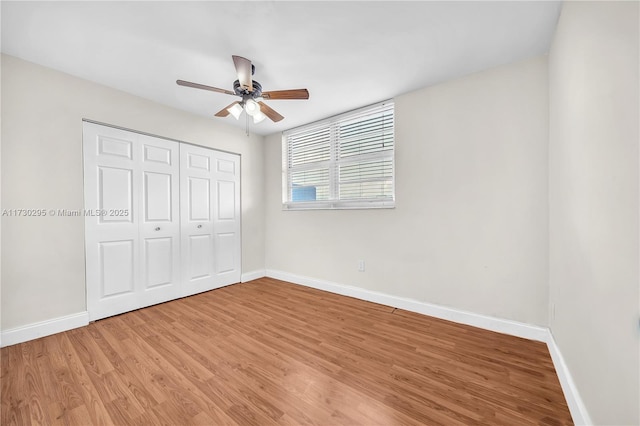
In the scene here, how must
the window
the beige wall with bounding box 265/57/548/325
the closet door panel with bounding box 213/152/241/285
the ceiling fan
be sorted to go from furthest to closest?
the closet door panel with bounding box 213/152/241/285
the window
the beige wall with bounding box 265/57/548/325
the ceiling fan

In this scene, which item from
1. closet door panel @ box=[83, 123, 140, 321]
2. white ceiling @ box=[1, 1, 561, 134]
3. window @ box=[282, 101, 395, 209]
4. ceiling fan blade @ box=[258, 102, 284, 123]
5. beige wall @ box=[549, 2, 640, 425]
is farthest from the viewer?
window @ box=[282, 101, 395, 209]

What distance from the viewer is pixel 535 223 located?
6.83ft

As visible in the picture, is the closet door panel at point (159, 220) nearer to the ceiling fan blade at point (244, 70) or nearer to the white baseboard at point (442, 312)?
the ceiling fan blade at point (244, 70)

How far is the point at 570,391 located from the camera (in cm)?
133

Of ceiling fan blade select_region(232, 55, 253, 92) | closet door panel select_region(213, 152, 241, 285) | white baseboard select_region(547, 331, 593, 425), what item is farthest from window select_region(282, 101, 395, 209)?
white baseboard select_region(547, 331, 593, 425)

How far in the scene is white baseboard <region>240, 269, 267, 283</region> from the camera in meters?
3.91

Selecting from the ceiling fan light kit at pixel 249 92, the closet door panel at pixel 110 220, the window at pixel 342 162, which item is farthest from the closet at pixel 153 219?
the ceiling fan light kit at pixel 249 92

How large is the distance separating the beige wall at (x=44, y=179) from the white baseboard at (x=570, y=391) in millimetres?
3873

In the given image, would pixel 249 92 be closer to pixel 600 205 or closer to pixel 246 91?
pixel 246 91

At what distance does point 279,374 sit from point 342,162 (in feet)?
8.37

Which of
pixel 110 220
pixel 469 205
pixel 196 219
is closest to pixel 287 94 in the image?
pixel 469 205

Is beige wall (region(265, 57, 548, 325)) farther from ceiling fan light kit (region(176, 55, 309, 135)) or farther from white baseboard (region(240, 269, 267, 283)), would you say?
white baseboard (region(240, 269, 267, 283))

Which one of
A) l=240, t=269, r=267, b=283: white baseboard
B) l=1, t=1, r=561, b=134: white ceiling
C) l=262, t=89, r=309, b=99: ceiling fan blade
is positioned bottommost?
l=240, t=269, r=267, b=283: white baseboard

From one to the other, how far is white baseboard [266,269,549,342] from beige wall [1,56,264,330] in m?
2.70
